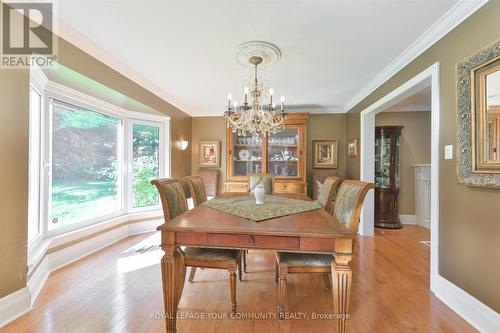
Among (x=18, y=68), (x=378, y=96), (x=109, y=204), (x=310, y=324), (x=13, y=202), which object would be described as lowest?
(x=310, y=324)

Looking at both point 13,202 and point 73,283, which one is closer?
point 13,202

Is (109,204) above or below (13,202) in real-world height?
below

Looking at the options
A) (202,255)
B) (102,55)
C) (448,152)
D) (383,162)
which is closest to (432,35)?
(448,152)

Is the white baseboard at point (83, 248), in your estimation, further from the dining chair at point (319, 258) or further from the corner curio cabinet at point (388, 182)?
the corner curio cabinet at point (388, 182)

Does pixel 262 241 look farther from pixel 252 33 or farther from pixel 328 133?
pixel 328 133

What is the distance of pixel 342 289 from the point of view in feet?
4.31

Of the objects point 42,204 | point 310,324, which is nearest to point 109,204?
point 42,204

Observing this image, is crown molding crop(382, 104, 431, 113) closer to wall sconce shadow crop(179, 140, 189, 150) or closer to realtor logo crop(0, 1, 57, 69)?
wall sconce shadow crop(179, 140, 189, 150)

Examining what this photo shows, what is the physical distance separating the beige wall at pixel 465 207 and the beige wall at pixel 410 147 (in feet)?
8.31

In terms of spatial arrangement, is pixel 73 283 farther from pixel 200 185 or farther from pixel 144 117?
pixel 144 117

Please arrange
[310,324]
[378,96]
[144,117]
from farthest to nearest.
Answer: [144,117]
[378,96]
[310,324]

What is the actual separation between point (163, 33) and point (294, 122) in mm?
2778

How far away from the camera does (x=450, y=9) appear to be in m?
1.64

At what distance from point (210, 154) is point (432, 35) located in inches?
150
